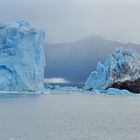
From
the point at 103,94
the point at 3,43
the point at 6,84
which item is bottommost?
the point at 103,94

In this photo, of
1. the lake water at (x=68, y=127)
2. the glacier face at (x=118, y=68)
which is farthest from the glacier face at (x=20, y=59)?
the glacier face at (x=118, y=68)

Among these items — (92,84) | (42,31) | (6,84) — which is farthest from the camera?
(92,84)

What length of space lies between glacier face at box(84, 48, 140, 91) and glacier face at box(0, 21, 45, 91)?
21157mm

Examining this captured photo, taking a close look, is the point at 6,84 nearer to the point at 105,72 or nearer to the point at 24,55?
the point at 24,55

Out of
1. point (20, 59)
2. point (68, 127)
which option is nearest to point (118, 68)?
point (20, 59)

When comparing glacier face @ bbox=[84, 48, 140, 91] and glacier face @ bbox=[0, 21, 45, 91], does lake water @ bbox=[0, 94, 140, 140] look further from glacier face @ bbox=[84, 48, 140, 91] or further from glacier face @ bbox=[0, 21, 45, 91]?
glacier face @ bbox=[84, 48, 140, 91]

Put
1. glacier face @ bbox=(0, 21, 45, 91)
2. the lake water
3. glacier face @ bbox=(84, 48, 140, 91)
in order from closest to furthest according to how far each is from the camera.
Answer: the lake water < glacier face @ bbox=(0, 21, 45, 91) < glacier face @ bbox=(84, 48, 140, 91)

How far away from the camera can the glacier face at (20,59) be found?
47.2 meters

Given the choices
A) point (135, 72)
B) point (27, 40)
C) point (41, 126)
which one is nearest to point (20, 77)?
point (27, 40)

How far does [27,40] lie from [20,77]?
180 inches

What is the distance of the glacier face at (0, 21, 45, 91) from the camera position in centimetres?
4725

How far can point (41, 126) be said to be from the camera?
25750mm

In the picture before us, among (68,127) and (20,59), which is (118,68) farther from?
(68,127)

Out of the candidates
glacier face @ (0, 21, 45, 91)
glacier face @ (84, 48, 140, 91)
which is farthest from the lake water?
glacier face @ (84, 48, 140, 91)
